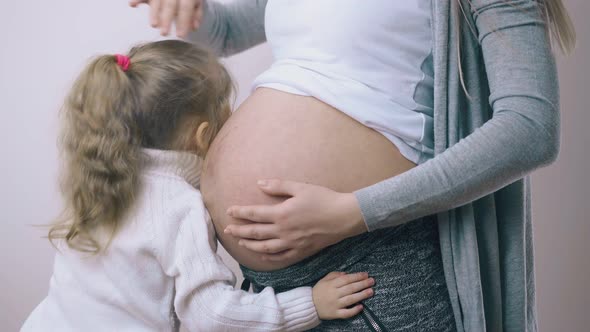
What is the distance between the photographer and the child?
99cm

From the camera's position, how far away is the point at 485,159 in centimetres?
87

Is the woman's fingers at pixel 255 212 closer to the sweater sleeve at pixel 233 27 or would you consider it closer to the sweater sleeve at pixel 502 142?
the sweater sleeve at pixel 502 142

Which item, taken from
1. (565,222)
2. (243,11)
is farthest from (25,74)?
(565,222)

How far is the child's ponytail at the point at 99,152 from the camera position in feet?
3.34

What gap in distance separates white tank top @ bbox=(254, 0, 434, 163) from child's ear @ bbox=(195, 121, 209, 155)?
0.52 ft

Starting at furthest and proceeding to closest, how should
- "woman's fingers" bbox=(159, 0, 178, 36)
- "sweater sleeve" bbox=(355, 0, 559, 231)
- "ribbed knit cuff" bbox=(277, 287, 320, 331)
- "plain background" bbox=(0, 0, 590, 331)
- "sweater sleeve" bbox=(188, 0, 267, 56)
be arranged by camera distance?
1. "plain background" bbox=(0, 0, 590, 331)
2. "sweater sleeve" bbox=(188, 0, 267, 56)
3. "woman's fingers" bbox=(159, 0, 178, 36)
4. "ribbed knit cuff" bbox=(277, 287, 320, 331)
5. "sweater sleeve" bbox=(355, 0, 559, 231)

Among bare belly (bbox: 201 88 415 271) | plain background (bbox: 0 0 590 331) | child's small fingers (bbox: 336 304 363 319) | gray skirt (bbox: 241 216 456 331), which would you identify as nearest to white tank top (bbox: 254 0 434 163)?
bare belly (bbox: 201 88 415 271)

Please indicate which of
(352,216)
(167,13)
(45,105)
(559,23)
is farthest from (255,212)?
(45,105)

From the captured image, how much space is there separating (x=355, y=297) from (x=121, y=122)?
1.43 feet

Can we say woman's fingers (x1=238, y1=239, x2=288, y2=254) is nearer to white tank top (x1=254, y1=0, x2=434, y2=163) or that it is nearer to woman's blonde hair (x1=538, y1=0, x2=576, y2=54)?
white tank top (x1=254, y1=0, x2=434, y2=163)

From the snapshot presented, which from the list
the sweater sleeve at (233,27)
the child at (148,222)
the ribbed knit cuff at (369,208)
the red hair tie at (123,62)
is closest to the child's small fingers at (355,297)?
the child at (148,222)

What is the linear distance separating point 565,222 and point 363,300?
1138 mm

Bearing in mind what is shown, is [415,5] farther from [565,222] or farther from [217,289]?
[565,222]

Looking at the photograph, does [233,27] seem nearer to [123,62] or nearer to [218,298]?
[123,62]
